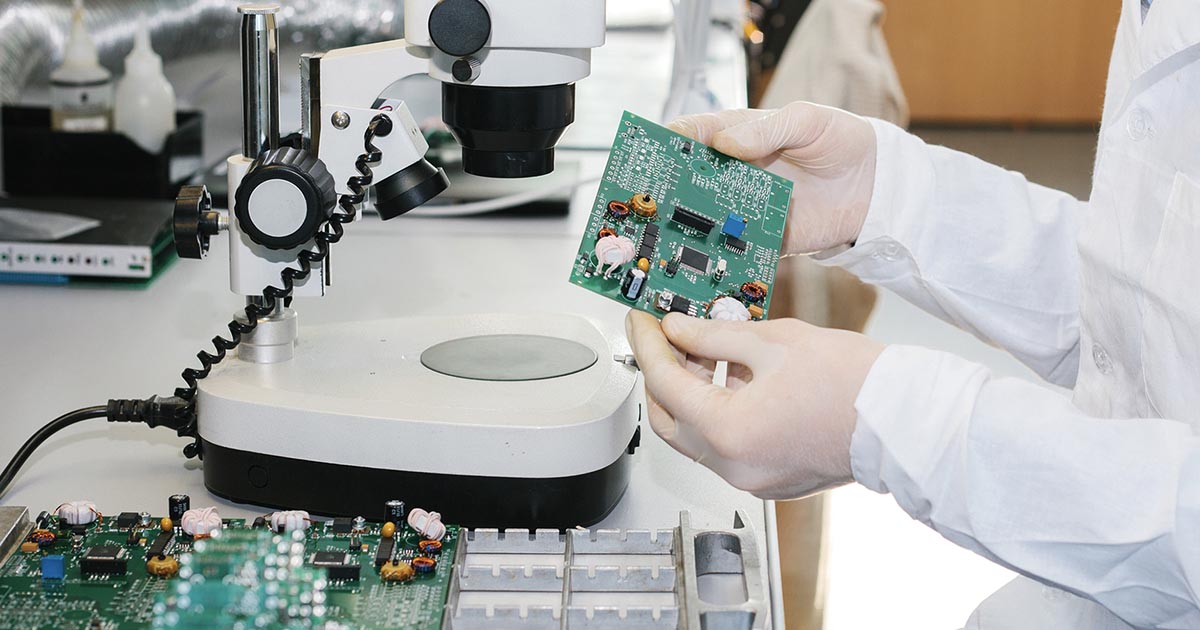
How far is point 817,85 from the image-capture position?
2590 mm

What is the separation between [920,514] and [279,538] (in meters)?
0.45

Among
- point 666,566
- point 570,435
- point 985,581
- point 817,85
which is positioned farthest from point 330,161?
point 985,581

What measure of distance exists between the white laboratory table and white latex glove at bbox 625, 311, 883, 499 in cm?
10

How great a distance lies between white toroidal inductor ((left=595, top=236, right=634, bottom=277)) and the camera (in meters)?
0.96

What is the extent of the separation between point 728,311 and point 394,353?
0.99 ft

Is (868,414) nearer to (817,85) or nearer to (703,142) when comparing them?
(703,142)

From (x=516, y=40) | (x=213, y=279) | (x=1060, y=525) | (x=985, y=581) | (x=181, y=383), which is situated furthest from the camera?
(x=985, y=581)

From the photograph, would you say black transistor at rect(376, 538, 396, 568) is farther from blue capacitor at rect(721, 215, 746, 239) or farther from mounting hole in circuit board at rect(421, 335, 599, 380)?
blue capacitor at rect(721, 215, 746, 239)

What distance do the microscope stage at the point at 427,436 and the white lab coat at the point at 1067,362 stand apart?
224 millimetres

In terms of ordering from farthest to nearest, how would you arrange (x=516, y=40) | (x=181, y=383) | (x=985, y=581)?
(x=985, y=581) < (x=181, y=383) < (x=516, y=40)

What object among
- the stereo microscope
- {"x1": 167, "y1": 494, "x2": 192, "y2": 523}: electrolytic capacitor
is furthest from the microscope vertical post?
{"x1": 167, "y1": 494, "x2": 192, "y2": 523}: electrolytic capacitor

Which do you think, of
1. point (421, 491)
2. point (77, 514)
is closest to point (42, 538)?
point (77, 514)

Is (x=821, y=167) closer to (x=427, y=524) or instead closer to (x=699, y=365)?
(x=699, y=365)

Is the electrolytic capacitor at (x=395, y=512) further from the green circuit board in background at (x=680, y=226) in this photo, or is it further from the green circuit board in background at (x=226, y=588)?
the green circuit board in background at (x=680, y=226)
